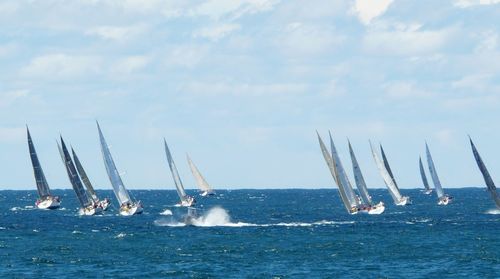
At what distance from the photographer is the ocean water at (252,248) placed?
303ft

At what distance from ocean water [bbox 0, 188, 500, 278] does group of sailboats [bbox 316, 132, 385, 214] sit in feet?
18.3

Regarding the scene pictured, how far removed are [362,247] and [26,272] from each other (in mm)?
35147

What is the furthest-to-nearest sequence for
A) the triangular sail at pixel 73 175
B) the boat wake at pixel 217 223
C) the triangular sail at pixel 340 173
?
the triangular sail at pixel 73 175 → the triangular sail at pixel 340 173 → the boat wake at pixel 217 223

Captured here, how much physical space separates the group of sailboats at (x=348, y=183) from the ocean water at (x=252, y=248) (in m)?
5.57

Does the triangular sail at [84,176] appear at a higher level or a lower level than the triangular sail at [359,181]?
higher

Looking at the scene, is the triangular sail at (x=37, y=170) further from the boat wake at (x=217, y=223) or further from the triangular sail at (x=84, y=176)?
the boat wake at (x=217, y=223)

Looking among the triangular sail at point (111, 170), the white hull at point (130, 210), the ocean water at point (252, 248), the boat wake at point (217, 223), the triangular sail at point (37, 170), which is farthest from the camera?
the triangular sail at point (37, 170)

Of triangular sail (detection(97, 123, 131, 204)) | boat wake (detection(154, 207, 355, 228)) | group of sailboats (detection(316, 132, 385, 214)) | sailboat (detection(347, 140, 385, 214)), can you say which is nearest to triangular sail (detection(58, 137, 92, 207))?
triangular sail (detection(97, 123, 131, 204))

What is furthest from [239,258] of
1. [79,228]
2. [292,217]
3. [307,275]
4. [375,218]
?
[292,217]

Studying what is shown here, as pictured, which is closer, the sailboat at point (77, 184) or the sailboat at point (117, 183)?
the sailboat at point (117, 183)

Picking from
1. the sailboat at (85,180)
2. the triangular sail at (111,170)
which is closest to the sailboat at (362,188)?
the triangular sail at (111,170)

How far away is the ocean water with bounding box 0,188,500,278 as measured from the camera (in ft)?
303

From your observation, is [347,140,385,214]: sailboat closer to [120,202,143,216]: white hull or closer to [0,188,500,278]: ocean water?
[0,188,500,278]: ocean water

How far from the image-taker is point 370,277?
87.9 m
